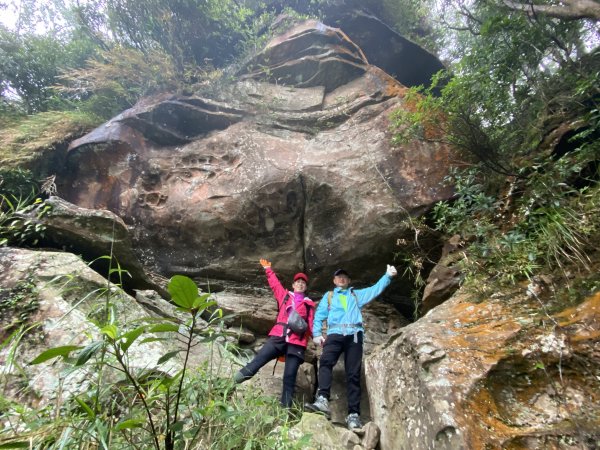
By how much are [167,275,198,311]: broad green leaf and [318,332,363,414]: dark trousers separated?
334 centimetres

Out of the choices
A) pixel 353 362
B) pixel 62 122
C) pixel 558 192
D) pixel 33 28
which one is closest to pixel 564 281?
pixel 558 192

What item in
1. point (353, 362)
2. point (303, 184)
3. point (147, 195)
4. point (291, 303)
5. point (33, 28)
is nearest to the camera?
point (353, 362)

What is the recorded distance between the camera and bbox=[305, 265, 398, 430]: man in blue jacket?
13.5 feet

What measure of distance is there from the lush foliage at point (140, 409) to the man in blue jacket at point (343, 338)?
5.17 feet

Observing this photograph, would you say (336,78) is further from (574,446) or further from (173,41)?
(574,446)

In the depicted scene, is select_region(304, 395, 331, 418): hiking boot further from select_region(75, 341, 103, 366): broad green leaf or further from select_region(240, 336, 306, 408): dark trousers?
select_region(75, 341, 103, 366): broad green leaf

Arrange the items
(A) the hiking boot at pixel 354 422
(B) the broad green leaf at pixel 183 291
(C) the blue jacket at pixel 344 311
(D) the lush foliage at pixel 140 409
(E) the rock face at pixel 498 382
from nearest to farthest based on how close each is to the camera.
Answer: (B) the broad green leaf at pixel 183 291 < (D) the lush foliage at pixel 140 409 < (E) the rock face at pixel 498 382 < (A) the hiking boot at pixel 354 422 < (C) the blue jacket at pixel 344 311

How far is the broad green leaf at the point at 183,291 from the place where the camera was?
4.23ft

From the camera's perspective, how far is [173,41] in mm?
8461

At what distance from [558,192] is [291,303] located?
3.52 meters

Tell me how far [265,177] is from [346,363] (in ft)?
11.8

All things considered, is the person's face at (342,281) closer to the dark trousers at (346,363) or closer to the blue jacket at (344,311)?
the blue jacket at (344,311)

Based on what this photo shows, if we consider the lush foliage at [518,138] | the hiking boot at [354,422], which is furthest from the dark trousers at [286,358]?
the lush foliage at [518,138]

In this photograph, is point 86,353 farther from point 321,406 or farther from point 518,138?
point 518,138
